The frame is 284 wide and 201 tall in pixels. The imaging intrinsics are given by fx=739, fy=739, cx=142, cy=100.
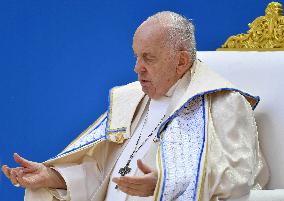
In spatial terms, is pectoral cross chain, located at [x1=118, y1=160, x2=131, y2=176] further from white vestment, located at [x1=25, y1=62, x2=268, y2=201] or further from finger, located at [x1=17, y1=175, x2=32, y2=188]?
finger, located at [x1=17, y1=175, x2=32, y2=188]

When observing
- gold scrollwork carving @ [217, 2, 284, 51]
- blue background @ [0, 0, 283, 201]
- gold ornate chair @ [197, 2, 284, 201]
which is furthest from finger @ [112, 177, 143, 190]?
blue background @ [0, 0, 283, 201]

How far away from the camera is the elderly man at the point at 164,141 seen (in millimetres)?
2508

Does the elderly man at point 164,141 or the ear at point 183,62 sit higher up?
the ear at point 183,62

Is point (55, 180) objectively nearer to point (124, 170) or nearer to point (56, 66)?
point (124, 170)

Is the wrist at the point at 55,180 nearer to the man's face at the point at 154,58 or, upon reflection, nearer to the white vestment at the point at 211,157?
the white vestment at the point at 211,157

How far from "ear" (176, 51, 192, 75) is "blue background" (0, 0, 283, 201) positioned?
985mm

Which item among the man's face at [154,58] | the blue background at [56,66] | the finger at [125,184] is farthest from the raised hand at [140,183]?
the blue background at [56,66]

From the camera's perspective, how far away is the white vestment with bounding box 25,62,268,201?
252 cm

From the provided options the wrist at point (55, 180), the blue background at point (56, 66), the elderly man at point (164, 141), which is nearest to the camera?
the elderly man at point (164, 141)

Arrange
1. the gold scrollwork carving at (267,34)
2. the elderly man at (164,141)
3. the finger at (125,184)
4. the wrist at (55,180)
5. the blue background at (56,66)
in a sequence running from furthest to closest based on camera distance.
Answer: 1. the blue background at (56,66)
2. the gold scrollwork carving at (267,34)
3. the wrist at (55,180)
4. the elderly man at (164,141)
5. the finger at (125,184)

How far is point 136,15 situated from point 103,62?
1.01 ft

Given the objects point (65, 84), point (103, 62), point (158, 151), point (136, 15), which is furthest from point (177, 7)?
point (158, 151)

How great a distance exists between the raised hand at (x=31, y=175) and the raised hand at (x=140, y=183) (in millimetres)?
523

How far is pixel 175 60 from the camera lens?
281 centimetres
